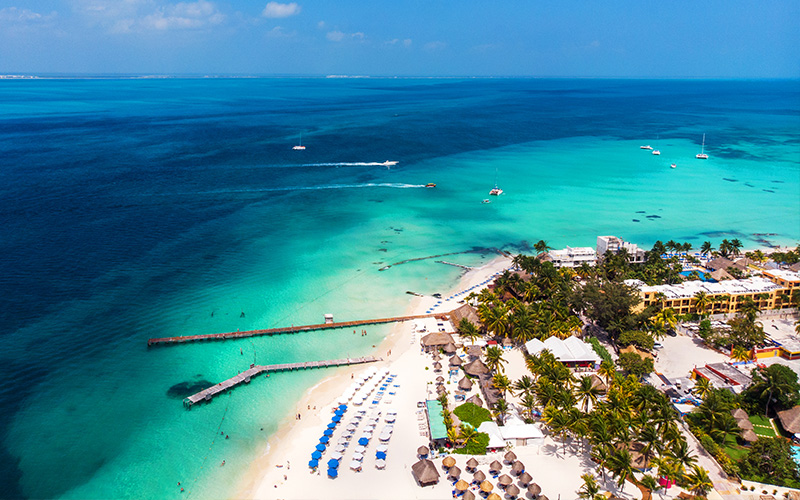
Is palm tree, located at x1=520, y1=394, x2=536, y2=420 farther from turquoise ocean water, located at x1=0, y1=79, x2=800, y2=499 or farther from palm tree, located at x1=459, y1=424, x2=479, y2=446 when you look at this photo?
turquoise ocean water, located at x1=0, y1=79, x2=800, y2=499

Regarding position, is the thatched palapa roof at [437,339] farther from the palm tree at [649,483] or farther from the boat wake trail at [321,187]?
the boat wake trail at [321,187]

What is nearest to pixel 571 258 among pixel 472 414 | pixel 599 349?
pixel 599 349

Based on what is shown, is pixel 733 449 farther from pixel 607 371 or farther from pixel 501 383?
pixel 501 383

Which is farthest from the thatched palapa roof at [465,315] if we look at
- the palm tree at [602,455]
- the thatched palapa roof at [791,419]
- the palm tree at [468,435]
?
the thatched palapa roof at [791,419]

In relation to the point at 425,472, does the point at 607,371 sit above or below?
above

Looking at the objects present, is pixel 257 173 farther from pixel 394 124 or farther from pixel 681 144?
pixel 681 144

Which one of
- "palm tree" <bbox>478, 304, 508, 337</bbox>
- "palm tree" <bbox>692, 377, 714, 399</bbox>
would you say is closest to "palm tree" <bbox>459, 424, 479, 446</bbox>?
"palm tree" <bbox>478, 304, 508, 337</bbox>

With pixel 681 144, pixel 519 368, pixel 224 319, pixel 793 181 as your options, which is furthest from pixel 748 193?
pixel 224 319
